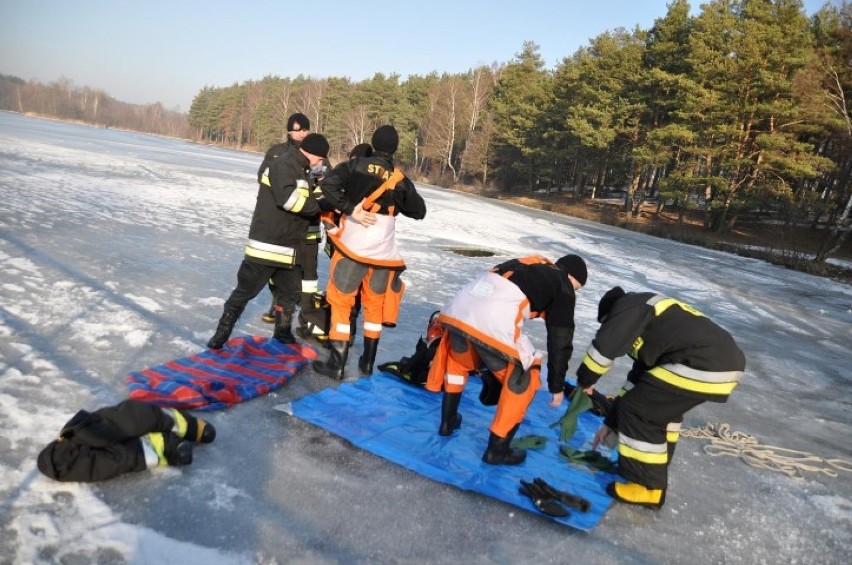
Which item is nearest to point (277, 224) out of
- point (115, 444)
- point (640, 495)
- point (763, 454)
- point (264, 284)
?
point (264, 284)

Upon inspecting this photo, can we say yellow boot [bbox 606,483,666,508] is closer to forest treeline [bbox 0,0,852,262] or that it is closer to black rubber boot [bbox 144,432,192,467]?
black rubber boot [bbox 144,432,192,467]

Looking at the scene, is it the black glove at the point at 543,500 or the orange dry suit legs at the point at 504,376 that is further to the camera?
the orange dry suit legs at the point at 504,376

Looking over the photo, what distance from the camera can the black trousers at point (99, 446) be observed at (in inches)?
95.8

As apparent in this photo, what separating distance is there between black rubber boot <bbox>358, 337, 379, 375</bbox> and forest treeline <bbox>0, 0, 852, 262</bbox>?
67.0 ft

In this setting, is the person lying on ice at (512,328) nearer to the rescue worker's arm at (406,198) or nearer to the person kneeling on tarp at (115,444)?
the rescue worker's arm at (406,198)

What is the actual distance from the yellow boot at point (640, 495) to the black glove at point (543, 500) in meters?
0.49

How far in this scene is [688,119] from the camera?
85.0 ft

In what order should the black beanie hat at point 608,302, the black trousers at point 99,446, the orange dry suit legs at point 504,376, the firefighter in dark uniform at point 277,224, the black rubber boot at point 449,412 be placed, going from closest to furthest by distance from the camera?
the black trousers at point 99,446
the orange dry suit legs at point 504,376
the black beanie hat at point 608,302
the black rubber boot at point 449,412
the firefighter in dark uniform at point 277,224

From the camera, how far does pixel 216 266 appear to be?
23.0 ft

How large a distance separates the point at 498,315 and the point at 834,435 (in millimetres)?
3627

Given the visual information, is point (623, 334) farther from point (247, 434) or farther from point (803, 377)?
point (803, 377)

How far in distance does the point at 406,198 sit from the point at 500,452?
203 centimetres

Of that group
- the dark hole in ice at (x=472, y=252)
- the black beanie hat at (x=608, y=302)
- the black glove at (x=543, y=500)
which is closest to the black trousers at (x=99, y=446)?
the black glove at (x=543, y=500)

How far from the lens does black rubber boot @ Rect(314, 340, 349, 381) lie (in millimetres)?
4215
